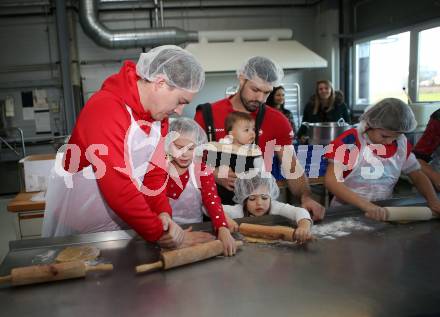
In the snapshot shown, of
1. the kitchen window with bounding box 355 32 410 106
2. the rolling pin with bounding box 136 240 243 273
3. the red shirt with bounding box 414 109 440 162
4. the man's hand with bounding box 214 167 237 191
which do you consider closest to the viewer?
the rolling pin with bounding box 136 240 243 273

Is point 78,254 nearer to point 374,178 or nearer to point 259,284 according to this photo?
point 259,284

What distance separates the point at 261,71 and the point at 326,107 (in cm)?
186

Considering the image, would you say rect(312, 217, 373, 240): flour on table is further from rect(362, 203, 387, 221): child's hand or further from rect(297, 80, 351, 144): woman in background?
rect(297, 80, 351, 144): woman in background

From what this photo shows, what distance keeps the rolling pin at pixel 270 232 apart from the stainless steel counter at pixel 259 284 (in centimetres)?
3

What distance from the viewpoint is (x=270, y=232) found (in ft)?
3.34

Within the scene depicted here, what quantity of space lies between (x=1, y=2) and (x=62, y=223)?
3.83 meters

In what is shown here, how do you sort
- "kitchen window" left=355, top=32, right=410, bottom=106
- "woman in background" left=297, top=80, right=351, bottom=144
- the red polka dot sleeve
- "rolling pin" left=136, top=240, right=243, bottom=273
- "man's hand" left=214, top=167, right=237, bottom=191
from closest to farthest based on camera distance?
"rolling pin" left=136, top=240, right=243, bottom=273 < the red polka dot sleeve < "man's hand" left=214, top=167, right=237, bottom=191 < "woman in background" left=297, top=80, right=351, bottom=144 < "kitchen window" left=355, top=32, right=410, bottom=106

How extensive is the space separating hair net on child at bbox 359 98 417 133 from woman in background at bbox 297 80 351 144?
1776 millimetres

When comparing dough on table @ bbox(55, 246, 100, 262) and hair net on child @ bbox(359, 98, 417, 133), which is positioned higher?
hair net on child @ bbox(359, 98, 417, 133)

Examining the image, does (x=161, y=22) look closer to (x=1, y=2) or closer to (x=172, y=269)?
(x=1, y=2)

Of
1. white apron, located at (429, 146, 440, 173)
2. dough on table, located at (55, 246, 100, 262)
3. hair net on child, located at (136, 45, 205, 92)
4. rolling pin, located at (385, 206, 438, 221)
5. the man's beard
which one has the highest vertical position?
hair net on child, located at (136, 45, 205, 92)

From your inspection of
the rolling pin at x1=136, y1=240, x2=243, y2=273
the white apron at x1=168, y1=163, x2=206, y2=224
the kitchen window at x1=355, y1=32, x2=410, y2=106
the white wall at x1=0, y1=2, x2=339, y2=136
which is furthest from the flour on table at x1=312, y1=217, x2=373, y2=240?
the white wall at x1=0, y1=2, x2=339, y2=136

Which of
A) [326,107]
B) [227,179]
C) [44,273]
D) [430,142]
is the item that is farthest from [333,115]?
[44,273]

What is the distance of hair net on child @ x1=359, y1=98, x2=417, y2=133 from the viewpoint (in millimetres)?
1292
